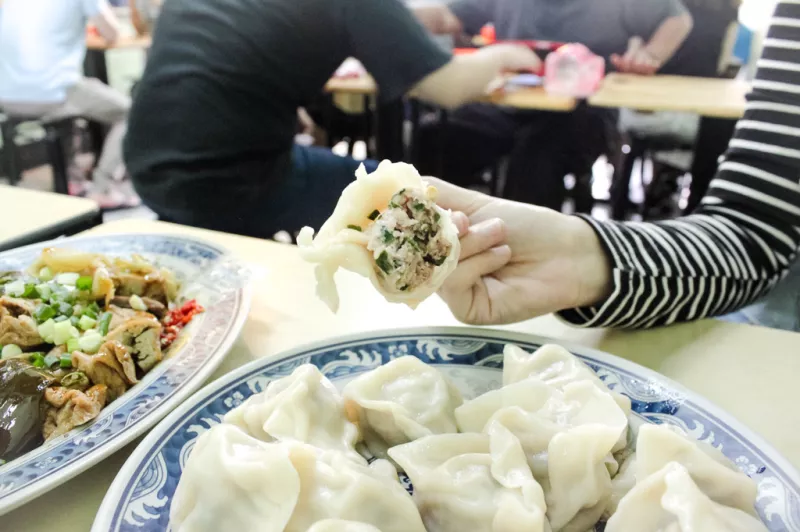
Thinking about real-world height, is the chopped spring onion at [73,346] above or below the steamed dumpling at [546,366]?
below

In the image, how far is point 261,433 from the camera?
2.95 ft

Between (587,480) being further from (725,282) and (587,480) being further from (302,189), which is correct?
Answer: (302,189)

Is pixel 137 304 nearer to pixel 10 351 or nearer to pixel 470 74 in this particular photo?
pixel 10 351

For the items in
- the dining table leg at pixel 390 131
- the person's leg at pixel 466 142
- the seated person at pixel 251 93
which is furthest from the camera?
the person's leg at pixel 466 142

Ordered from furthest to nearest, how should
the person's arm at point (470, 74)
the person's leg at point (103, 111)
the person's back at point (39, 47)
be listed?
the person's leg at point (103, 111), the person's back at point (39, 47), the person's arm at point (470, 74)

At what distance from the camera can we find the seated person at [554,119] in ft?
12.7

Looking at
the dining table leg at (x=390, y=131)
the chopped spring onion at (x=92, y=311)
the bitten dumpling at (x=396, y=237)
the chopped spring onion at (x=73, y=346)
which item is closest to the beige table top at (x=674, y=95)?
the dining table leg at (x=390, y=131)

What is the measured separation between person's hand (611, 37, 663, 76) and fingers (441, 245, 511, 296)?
311 centimetres

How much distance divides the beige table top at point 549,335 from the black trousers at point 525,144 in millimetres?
2803

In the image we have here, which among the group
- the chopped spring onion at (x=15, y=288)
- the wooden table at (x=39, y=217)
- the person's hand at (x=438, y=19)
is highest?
the person's hand at (x=438, y=19)

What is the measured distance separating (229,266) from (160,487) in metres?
0.62

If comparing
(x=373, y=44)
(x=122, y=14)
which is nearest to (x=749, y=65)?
(x=373, y=44)

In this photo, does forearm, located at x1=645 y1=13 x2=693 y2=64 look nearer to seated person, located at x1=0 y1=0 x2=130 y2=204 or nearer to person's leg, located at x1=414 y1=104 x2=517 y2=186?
Answer: person's leg, located at x1=414 y1=104 x2=517 y2=186

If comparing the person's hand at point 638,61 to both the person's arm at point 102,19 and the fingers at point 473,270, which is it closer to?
the fingers at point 473,270
